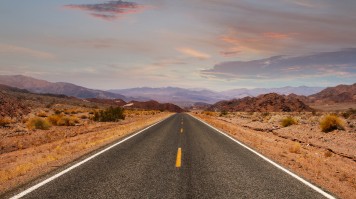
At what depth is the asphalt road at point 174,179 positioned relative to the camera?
6.30 m

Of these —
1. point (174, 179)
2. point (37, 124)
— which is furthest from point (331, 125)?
point (37, 124)

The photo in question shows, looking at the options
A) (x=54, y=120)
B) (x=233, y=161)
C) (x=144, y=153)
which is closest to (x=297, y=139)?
(x=233, y=161)

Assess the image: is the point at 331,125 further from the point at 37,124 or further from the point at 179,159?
the point at 37,124

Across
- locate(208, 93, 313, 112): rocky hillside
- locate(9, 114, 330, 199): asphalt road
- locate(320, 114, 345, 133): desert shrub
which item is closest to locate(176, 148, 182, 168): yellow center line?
locate(9, 114, 330, 199): asphalt road

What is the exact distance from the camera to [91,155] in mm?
10898

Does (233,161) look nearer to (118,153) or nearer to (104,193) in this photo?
(118,153)

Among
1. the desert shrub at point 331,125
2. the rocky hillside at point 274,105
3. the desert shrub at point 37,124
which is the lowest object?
the desert shrub at point 37,124

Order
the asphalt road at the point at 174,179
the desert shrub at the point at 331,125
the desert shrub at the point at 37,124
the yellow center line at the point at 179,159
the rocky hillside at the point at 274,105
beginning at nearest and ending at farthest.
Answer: the asphalt road at the point at 174,179 < the yellow center line at the point at 179,159 < the desert shrub at the point at 331,125 < the desert shrub at the point at 37,124 < the rocky hillside at the point at 274,105

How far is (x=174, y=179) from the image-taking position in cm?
742

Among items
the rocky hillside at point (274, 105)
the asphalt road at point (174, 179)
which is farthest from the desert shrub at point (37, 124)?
the rocky hillside at point (274, 105)

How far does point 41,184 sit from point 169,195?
3119mm

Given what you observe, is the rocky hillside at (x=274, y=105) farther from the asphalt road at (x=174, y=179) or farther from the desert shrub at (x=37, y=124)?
the asphalt road at (x=174, y=179)

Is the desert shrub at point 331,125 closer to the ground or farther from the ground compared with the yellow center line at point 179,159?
farther from the ground

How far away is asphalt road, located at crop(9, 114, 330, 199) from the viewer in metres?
6.30
